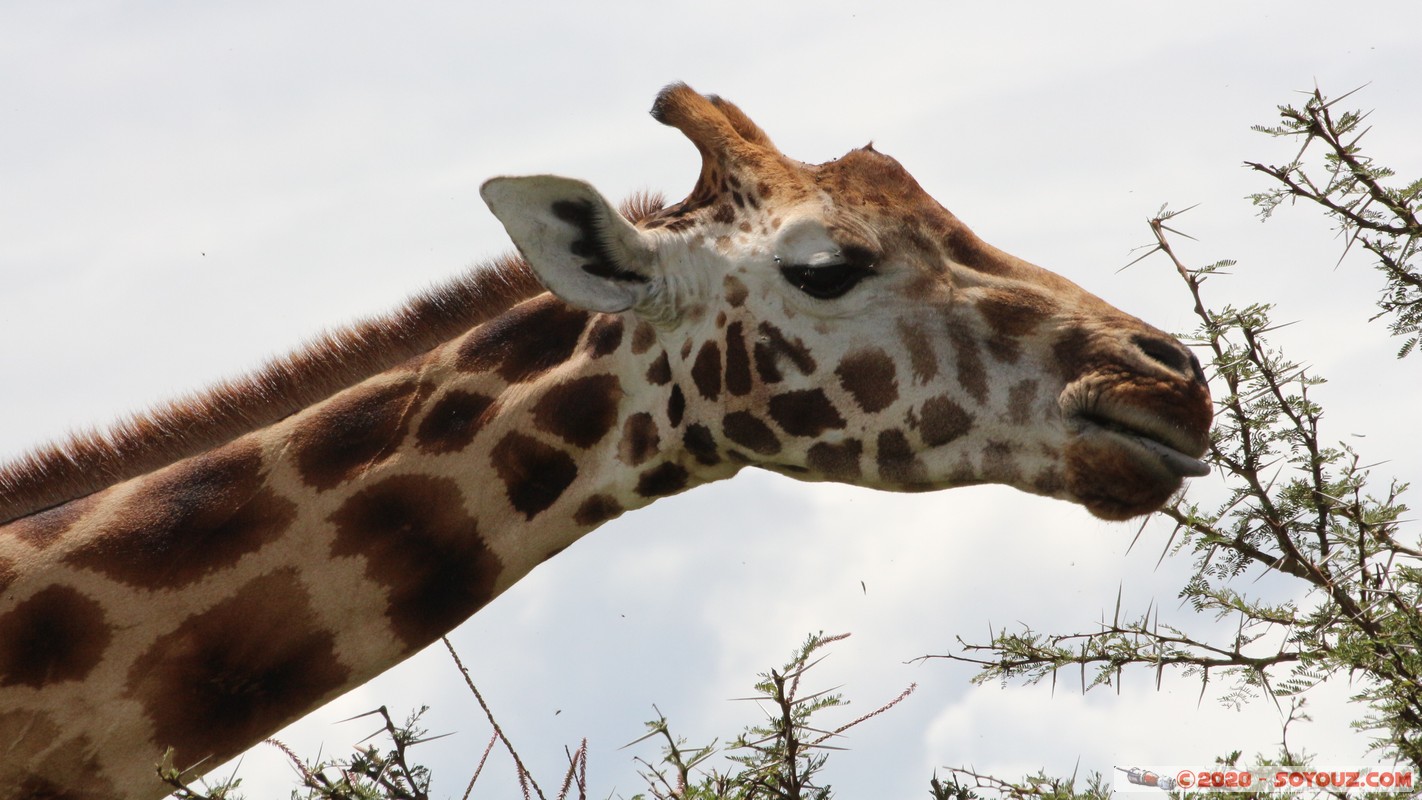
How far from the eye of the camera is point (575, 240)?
19.1ft

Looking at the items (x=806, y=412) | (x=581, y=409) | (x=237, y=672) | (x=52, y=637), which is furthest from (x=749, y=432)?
(x=52, y=637)

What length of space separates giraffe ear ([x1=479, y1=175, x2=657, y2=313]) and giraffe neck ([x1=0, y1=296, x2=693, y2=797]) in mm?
218

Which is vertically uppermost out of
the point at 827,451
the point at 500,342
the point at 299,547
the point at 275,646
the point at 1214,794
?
the point at 500,342

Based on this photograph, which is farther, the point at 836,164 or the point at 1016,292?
the point at 836,164

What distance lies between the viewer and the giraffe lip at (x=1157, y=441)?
17.7ft

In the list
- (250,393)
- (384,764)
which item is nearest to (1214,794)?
(384,764)

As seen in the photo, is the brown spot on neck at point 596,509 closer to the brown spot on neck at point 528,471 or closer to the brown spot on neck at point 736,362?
the brown spot on neck at point 528,471

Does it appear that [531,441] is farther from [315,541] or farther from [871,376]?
[871,376]

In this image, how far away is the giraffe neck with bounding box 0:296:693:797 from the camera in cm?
538

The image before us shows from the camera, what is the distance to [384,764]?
17.5ft

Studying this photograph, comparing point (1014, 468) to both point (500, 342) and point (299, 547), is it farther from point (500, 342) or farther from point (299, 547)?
point (299, 547)

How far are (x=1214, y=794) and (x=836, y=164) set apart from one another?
9.40ft

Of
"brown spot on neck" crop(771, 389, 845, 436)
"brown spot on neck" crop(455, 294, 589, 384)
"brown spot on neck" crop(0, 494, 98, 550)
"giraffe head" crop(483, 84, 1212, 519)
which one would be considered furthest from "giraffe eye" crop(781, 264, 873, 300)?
"brown spot on neck" crop(0, 494, 98, 550)

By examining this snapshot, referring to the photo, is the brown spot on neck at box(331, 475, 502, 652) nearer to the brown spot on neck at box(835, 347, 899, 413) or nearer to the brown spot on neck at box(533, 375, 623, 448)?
the brown spot on neck at box(533, 375, 623, 448)
